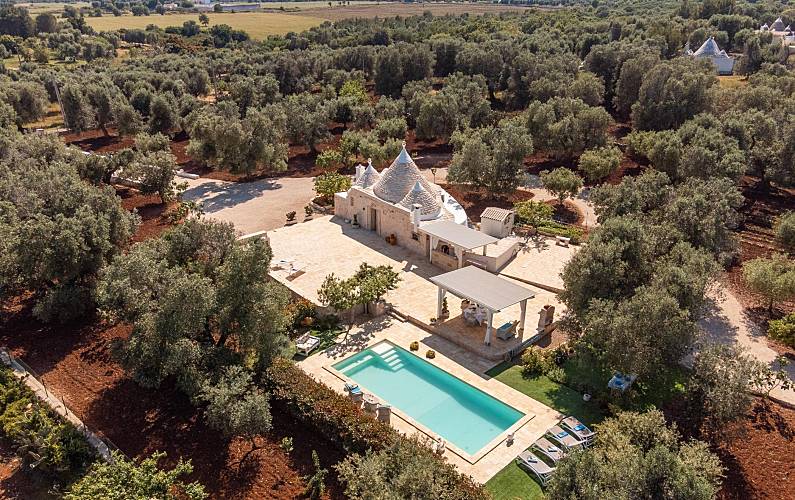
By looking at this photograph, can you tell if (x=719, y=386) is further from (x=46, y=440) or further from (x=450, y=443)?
(x=46, y=440)

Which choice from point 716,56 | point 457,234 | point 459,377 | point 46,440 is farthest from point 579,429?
point 716,56

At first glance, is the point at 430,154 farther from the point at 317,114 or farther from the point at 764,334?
the point at 764,334

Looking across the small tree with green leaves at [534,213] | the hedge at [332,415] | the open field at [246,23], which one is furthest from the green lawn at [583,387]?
the open field at [246,23]

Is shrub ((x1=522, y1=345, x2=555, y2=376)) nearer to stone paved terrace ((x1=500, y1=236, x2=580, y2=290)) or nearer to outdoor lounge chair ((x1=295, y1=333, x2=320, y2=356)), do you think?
stone paved terrace ((x1=500, y1=236, x2=580, y2=290))

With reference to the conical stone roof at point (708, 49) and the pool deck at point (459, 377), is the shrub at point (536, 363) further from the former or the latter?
the conical stone roof at point (708, 49)

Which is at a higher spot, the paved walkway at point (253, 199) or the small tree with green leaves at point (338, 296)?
the small tree with green leaves at point (338, 296)

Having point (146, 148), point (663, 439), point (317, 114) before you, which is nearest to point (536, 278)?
point (663, 439)

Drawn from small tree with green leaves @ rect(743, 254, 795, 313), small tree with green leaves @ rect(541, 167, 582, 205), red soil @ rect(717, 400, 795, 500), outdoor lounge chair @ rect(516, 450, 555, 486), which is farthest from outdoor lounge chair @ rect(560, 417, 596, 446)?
small tree with green leaves @ rect(541, 167, 582, 205)
